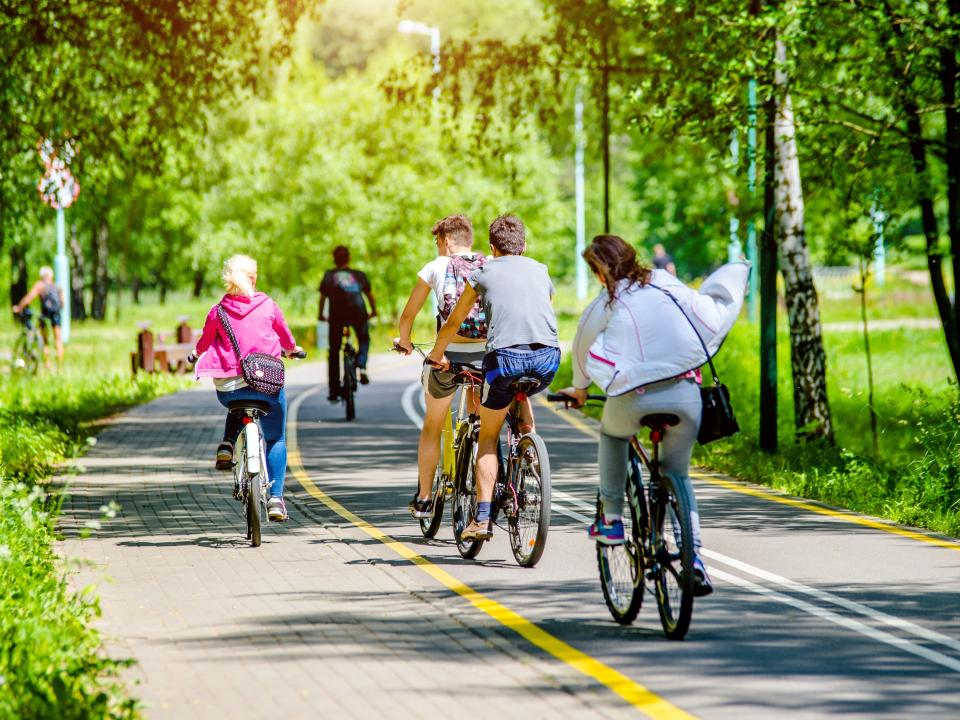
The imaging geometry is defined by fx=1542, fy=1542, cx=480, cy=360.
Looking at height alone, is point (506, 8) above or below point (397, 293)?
above

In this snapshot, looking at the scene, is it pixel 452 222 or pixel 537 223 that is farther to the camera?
pixel 537 223

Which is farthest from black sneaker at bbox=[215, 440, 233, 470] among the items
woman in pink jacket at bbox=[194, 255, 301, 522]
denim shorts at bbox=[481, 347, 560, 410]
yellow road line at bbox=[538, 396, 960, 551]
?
yellow road line at bbox=[538, 396, 960, 551]

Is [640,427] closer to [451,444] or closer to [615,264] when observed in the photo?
[615,264]

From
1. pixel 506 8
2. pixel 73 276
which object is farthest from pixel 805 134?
pixel 506 8

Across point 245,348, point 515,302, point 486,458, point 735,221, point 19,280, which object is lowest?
point 486,458

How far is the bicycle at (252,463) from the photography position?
973 centimetres

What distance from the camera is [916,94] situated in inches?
556

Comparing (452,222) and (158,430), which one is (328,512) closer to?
(452,222)

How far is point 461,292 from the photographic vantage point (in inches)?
366

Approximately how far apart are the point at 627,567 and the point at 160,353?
67.7 ft

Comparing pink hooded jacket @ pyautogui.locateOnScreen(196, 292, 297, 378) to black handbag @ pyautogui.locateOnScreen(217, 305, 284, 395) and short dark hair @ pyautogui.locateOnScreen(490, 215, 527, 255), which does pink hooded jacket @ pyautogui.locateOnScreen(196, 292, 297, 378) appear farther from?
short dark hair @ pyautogui.locateOnScreen(490, 215, 527, 255)

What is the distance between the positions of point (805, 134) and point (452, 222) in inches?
232

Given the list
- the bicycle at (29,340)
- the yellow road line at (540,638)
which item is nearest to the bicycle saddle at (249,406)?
the yellow road line at (540,638)

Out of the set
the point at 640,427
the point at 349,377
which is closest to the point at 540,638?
the point at 640,427
